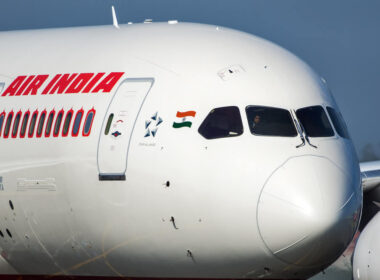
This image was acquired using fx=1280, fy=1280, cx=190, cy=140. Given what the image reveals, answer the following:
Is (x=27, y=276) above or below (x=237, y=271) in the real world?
below

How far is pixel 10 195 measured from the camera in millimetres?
22500

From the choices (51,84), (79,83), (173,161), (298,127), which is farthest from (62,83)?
(298,127)

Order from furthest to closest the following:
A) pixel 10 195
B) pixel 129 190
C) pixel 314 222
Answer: pixel 10 195 < pixel 129 190 < pixel 314 222

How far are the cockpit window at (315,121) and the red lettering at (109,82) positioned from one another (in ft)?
10.6

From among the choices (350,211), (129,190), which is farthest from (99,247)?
(350,211)

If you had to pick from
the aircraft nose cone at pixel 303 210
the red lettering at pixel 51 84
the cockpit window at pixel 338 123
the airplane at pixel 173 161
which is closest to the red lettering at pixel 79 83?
the airplane at pixel 173 161

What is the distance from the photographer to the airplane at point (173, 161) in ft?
64.3

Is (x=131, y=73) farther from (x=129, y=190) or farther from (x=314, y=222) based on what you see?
(x=314, y=222)

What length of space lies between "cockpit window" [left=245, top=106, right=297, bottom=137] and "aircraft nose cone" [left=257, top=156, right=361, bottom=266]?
0.68 metres

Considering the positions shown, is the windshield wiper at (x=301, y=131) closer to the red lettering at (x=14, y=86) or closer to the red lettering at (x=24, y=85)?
the red lettering at (x=24, y=85)

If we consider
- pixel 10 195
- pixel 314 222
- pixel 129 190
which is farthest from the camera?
pixel 10 195

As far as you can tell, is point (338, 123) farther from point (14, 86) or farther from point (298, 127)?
point (14, 86)

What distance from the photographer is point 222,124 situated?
20.3 metres

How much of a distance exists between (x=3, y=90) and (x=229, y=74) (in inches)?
188
